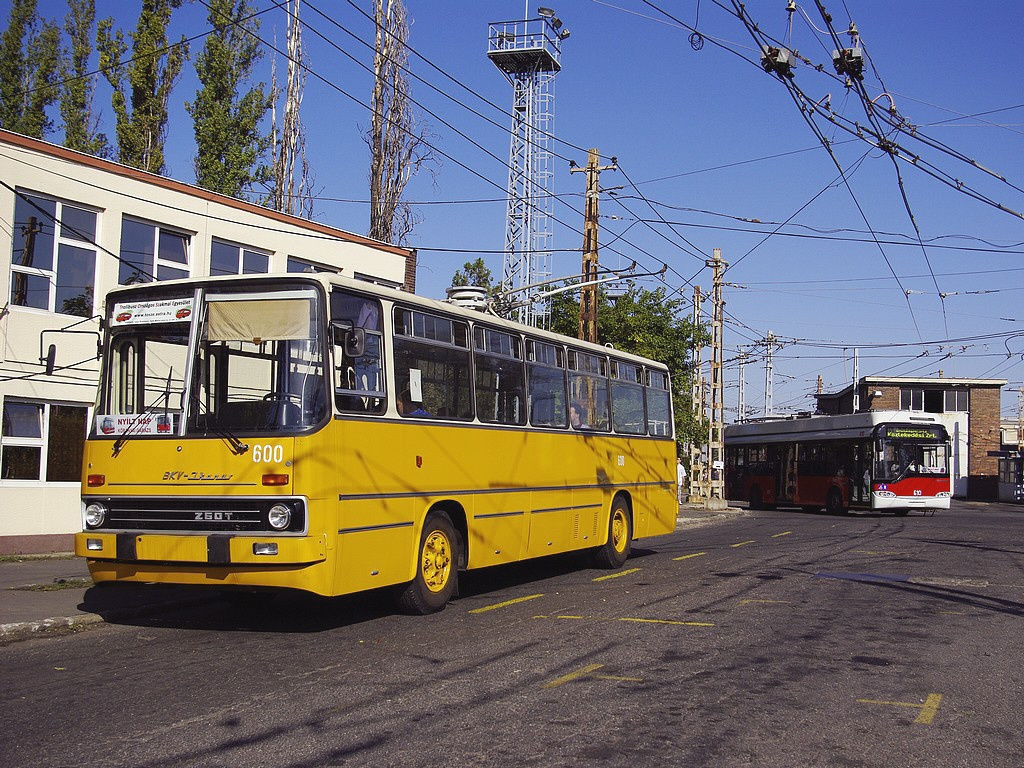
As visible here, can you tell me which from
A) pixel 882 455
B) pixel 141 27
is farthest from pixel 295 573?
pixel 882 455

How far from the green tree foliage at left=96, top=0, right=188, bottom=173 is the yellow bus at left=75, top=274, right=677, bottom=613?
21187 mm

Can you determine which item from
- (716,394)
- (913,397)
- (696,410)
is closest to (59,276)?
(716,394)

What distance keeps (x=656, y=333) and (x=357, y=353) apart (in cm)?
3232

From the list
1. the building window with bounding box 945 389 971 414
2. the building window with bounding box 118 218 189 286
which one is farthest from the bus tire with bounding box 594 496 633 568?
the building window with bounding box 945 389 971 414

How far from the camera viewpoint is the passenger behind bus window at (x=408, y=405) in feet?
34.4

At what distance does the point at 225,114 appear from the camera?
31734 mm

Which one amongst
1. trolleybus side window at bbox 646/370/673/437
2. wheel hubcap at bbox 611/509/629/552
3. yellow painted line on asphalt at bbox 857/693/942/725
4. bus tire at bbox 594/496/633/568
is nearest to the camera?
yellow painted line on asphalt at bbox 857/693/942/725

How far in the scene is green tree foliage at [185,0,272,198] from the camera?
3153 cm

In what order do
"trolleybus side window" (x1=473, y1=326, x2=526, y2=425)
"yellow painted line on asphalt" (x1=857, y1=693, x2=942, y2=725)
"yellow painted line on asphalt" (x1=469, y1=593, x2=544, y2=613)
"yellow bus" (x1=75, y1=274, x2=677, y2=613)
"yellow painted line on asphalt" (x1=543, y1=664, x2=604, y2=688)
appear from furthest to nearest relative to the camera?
"trolleybus side window" (x1=473, y1=326, x2=526, y2=425)
"yellow painted line on asphalt" (x1=469, y1=593, x2=544, y2=613)
"yellow bus" (x1=75, y1=274, x2=677, y2=613)
"yellow painted line on asphalt" (x1=543, y1=664, x2=604, y2=688)
"yellow painted line on asphalt" (x1=857, y1=693, x2=942, y2=725)

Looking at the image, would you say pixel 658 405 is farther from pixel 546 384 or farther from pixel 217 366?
pixel 217 366

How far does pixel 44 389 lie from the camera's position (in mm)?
16969

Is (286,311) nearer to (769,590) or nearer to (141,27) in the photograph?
(769,590)

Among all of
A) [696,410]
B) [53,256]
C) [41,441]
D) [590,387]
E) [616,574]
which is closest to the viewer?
[616,574]

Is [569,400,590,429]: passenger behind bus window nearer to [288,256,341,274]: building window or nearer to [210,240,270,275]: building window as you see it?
[210,240,270,275]: building window
